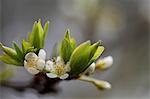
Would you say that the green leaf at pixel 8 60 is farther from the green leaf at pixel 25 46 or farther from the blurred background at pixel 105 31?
the blurred background at pixel 105 31

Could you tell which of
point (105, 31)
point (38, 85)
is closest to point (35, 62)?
point (38, 85)

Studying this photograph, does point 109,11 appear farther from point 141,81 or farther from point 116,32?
point 141,81

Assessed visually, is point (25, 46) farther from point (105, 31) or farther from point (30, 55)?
point (105, 31)

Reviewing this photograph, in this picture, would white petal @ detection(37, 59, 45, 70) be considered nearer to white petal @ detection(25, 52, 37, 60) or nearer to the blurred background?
white petal @ detection(25, 52, 37, 60)

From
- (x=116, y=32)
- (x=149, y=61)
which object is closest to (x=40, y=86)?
(x=116, y=32)

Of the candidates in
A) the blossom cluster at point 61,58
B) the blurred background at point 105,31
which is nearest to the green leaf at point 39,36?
the blossom cluster at point 61,58

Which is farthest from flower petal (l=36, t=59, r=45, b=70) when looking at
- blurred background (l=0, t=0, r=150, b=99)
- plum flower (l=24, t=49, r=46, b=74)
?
blurred background (l=0, t=0, r=150, b=99)
